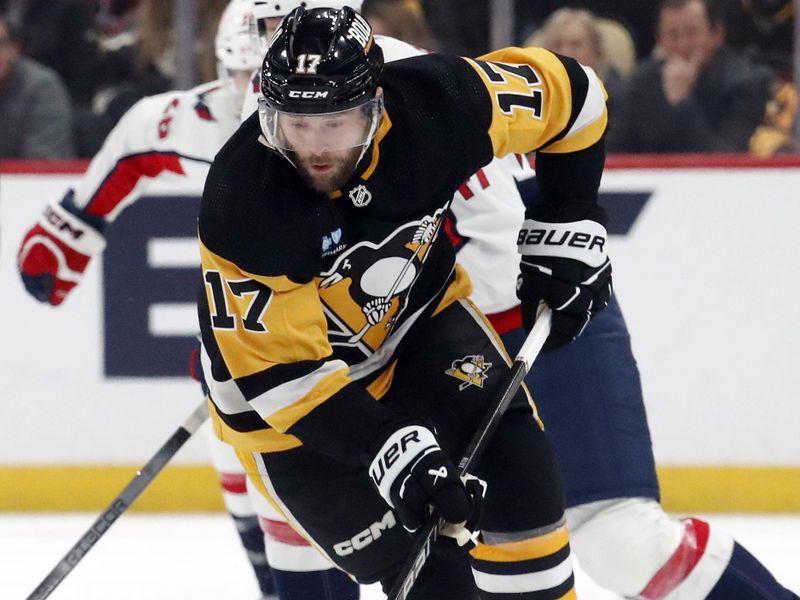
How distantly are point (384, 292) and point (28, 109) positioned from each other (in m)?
2.25

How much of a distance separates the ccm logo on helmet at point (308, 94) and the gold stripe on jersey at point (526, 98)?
1.02 ft

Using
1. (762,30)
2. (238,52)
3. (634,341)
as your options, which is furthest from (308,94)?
(762,30)

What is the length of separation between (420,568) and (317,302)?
38cm

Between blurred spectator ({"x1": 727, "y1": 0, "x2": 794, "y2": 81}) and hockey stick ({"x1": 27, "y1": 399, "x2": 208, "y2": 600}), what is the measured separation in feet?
5.86

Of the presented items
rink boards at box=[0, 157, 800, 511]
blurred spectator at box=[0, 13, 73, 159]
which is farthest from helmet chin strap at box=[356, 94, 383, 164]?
blurred spectator at box=[0, 13, 73, 159]

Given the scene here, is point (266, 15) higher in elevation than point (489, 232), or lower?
higher

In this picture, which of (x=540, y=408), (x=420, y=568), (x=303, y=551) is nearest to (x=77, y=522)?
(x=303, y=551)

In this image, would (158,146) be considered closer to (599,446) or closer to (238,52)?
(238,52)

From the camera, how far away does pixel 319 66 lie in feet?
6.10

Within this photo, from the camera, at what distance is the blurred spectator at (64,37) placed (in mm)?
4039

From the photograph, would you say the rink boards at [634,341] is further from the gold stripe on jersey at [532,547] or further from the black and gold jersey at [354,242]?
the gold stripe on jersey at [532,547]

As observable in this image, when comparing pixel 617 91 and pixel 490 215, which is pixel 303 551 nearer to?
pixel 490 215

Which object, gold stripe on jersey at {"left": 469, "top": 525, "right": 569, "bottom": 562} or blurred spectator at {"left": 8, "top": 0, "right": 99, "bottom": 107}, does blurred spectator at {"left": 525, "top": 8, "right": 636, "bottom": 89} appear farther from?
gold stripe on jersey at {"left": 469, "top": 525, "right": 569, "bottom": 562}

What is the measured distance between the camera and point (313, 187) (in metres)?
1.92
